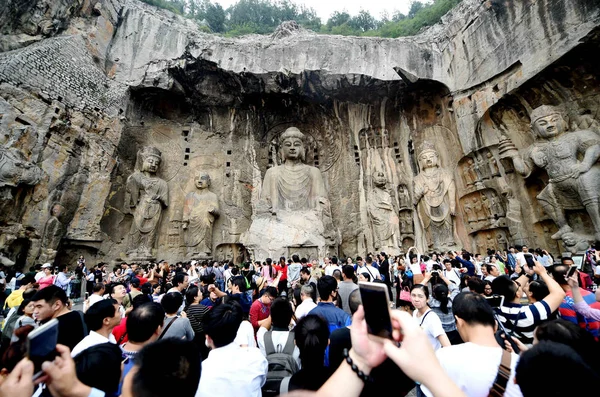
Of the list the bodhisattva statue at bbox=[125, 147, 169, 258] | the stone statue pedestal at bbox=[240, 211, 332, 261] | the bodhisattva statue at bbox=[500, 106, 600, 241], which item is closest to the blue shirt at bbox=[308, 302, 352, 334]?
the stone statue pedestal at bbox=[240, 211, 332, 261]

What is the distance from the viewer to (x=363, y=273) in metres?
5.50

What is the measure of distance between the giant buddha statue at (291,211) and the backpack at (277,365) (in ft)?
25.9

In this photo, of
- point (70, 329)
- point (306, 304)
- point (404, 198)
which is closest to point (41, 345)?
point (70, 329)

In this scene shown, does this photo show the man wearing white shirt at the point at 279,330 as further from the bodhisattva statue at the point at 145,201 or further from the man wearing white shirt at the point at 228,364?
the bodhisattva statue at the point at 145,201

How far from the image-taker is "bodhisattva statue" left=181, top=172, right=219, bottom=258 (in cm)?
1210

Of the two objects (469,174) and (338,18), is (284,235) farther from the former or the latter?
(338,18)

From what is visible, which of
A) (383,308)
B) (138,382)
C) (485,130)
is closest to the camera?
(383,308)

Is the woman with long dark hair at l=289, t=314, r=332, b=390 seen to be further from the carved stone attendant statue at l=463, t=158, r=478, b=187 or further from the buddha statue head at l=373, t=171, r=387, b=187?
the carved stone attendant statue at l=463, t=158, r=478, b=187

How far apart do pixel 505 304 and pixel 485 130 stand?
9.75 metres

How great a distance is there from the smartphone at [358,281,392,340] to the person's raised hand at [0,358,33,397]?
46.4 inches

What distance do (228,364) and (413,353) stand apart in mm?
1212

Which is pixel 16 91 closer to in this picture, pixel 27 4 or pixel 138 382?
pixel 27 4

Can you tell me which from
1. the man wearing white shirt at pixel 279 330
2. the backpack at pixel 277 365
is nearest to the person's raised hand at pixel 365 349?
the backpack at pixel 277 365

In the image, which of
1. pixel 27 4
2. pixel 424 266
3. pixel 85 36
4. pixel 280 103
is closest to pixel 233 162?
pixel 280 103
